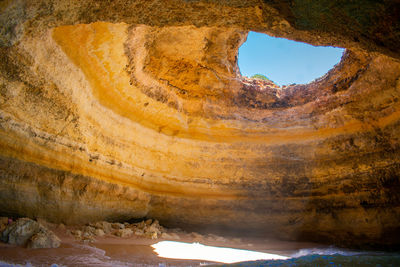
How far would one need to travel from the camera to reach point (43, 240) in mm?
2896

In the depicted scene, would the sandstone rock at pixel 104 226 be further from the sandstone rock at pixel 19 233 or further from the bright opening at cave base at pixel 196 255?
the sandstone rock at pixel 19 233

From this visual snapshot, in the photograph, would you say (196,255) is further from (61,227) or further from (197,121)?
(197,121)

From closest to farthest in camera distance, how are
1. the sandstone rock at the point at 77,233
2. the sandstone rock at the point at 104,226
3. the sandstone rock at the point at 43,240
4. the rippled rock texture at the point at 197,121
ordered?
1. the rippled rock texture at the point at 197,121
2. the sandstone rock at the point at 43,240
3. the sandstone rock at the point at 77,233
4. the sandstone rock at the point at 104,226

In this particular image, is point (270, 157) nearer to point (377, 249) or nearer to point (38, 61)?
point (377, 249)

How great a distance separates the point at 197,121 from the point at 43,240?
3.95 metres

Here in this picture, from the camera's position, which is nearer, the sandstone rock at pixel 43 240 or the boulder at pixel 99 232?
the sandstone rock at pixel 43 240

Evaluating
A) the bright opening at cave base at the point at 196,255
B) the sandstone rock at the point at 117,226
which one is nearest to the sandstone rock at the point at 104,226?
the sandstone rock at the point at 117,226

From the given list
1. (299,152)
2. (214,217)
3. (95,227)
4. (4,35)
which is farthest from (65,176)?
(299,152)

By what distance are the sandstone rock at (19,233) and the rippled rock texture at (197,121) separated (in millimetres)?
744

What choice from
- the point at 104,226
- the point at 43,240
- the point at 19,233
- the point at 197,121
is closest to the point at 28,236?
the point at 19,233

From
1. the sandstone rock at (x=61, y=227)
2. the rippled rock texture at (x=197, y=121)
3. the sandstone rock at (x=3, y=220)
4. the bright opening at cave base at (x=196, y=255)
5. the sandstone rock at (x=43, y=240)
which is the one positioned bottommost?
the bright opening at cave base at (x=196, y=255)

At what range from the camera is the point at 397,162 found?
4.79 meters

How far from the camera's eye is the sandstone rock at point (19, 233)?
2.87 metres

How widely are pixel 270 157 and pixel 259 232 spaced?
1.81 meters
